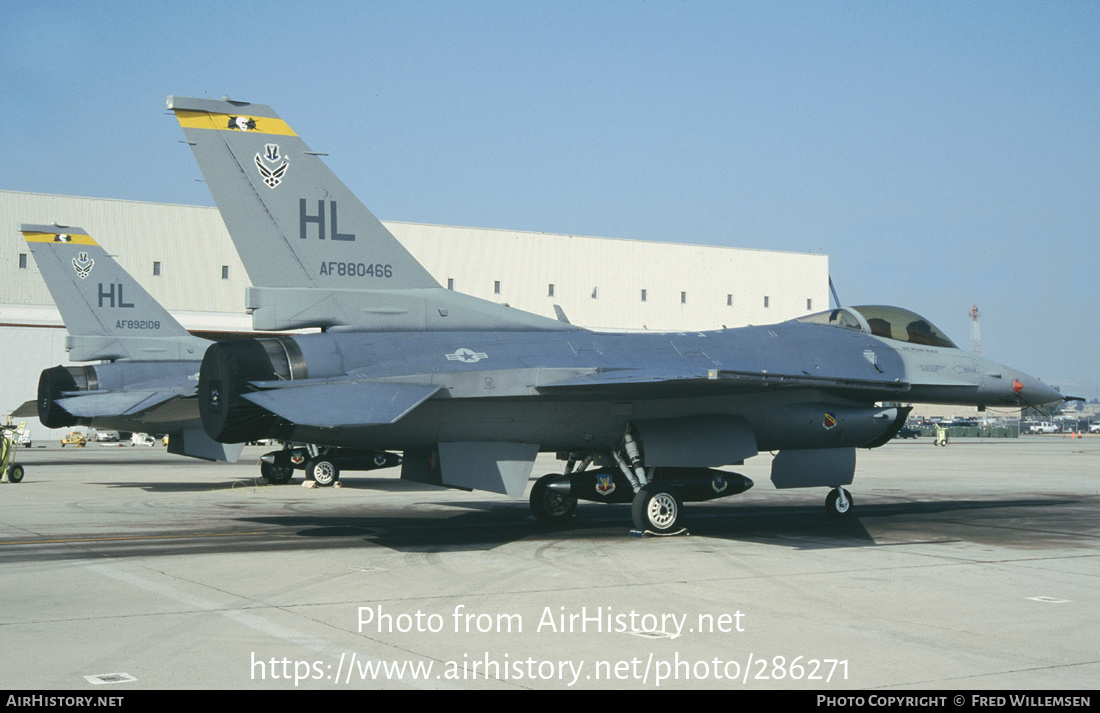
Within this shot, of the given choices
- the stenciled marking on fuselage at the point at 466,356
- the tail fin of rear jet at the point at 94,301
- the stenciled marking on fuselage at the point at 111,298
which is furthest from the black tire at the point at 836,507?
the stenciled marking on fuselage at the point at 111,298

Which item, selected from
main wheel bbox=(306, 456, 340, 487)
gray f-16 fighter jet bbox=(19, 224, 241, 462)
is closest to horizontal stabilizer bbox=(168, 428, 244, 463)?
gray f-16 fighter jet bbox=(19, 224, 241, 462)

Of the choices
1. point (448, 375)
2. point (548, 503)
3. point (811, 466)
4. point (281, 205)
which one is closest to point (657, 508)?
point (548, 503)

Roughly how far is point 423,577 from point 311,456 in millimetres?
13744

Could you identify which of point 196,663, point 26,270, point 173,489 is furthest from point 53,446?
point 196,663

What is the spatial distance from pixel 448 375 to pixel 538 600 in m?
3.98

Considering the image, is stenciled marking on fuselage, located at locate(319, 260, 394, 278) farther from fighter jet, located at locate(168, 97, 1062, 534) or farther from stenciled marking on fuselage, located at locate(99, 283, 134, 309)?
stenciled marking on fuselage, located at locate(99, 283, 134, 309)

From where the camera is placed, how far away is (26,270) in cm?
4641

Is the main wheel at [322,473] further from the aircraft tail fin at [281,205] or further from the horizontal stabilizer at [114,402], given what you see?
the aircraft tail fin at [281,205]

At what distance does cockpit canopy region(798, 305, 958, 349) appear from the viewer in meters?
15.4

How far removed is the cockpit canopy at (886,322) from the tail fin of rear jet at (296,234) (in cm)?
628

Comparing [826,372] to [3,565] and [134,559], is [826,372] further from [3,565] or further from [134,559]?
[3,565]

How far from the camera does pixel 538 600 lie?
8.49 meters

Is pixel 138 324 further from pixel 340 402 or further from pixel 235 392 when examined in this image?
pixel 340 402

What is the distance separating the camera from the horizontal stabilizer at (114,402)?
738 inches
